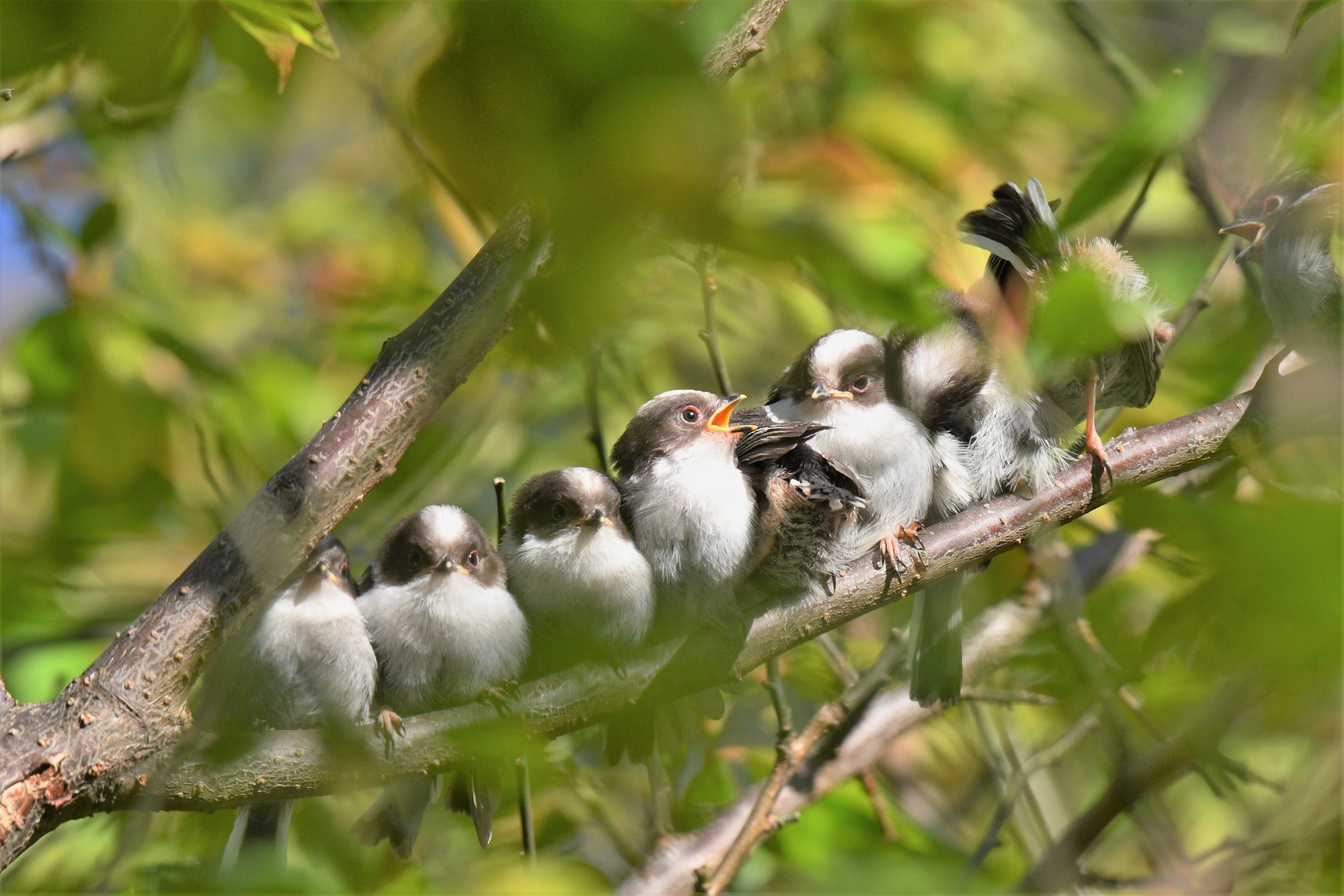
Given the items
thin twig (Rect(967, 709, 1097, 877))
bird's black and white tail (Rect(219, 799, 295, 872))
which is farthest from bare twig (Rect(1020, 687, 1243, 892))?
bird's black and white tail (Rect(219, 799, 295, 872))

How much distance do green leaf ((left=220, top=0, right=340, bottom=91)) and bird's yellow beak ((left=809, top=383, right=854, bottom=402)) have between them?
1.20 meters

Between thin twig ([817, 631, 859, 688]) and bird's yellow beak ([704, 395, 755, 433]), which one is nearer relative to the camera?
bird's yellow beak ([704, 395, 755, 433])

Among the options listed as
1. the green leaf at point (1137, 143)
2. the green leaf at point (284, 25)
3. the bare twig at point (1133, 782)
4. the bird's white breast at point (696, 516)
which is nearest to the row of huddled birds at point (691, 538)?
the bird's white breast at point (696, 516)

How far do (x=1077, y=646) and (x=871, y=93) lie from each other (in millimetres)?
2501

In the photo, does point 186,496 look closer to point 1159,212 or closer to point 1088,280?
point 1088,280

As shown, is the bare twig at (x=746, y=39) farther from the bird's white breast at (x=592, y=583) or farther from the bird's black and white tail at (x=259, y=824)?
the bird's black and white tail at (x=259, y=824)

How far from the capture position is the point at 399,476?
2385 mm

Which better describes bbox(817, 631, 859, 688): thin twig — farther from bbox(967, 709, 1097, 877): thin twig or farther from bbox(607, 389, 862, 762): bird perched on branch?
bbox(607, 389, 862, 762): bird perched on branch

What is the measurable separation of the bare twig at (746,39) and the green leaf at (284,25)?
0.56m

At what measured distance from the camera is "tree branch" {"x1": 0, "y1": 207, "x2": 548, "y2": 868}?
160 cm

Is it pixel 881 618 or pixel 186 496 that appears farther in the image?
pixel 881 618

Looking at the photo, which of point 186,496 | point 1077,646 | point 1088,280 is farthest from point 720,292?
point 186,496

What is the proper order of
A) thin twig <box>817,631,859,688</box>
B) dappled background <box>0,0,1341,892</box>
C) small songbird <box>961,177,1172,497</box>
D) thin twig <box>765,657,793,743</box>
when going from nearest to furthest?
dappled background <box>0,0,1341,892</box>, small songbird <box>961,177,1172,497</box>, thin twig <box>765,657,793,743</box>, thin twig <box>817,631,859,688</box>

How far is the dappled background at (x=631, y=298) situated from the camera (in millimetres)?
532
